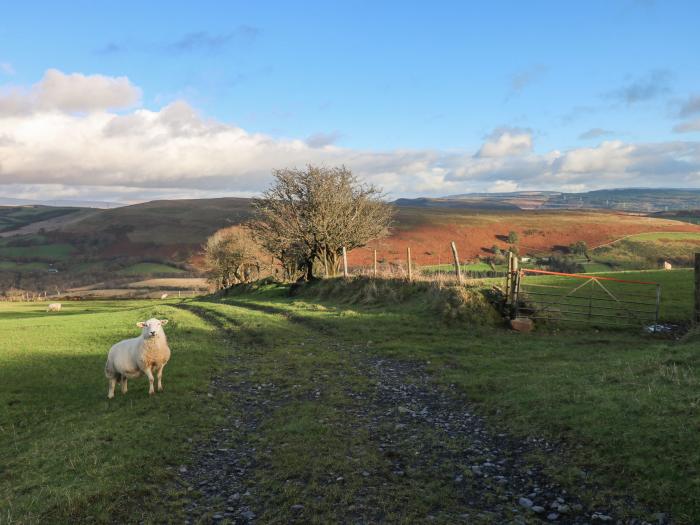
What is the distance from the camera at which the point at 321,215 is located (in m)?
39.1

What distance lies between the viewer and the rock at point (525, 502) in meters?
6.40

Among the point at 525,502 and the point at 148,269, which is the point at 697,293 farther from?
the point at 148,269

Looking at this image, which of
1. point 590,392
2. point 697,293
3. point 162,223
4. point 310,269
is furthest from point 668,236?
point 162,223

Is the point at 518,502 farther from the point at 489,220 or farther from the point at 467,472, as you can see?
the point at 489,220

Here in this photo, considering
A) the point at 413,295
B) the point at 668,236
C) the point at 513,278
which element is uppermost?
the point at 513,278

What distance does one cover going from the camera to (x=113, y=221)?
158000 mm

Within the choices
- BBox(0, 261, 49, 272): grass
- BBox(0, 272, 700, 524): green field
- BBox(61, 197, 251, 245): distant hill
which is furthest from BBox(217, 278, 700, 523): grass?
BBox(0, 261, 49, 272): grass

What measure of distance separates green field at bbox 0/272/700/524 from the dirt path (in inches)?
2.3

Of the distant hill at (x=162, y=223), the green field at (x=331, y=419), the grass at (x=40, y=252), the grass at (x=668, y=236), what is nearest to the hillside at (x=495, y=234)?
the grass at (x=668, y=236)

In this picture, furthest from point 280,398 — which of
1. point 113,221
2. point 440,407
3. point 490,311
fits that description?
point 113,221

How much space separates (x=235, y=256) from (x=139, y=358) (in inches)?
1996

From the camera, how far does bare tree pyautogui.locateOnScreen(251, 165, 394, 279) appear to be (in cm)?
3934

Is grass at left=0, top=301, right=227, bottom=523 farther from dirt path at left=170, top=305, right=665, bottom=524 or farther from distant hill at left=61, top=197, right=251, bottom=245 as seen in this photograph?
distant hill at left=61, top=197, right=251, bottom=245

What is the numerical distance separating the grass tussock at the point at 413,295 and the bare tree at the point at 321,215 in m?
4.06
